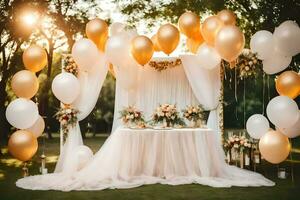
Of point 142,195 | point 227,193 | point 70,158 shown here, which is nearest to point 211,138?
point 227,193

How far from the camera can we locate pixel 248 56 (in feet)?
30.4

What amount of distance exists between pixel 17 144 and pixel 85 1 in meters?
7.45

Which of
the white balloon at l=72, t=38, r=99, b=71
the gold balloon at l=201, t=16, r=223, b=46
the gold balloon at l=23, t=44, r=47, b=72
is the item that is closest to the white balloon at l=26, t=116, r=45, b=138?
the gold balloon at l=23, t=44, r=47, b=72

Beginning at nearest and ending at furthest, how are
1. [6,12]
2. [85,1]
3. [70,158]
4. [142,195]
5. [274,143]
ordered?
[142,195]
[274,143]
[70,158]
[6,12]
[85,1]

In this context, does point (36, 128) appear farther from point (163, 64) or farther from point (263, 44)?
point (263, 44)

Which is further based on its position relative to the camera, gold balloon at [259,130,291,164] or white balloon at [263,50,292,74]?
white balloon at [263,50,292,74]

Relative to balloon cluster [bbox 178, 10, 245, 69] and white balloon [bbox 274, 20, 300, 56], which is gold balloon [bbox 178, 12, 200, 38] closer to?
balloon cluster [bbox 178, 10, 245, 69]

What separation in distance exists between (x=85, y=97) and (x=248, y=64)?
3552 mm

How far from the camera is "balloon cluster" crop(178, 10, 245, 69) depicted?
26.3 feet

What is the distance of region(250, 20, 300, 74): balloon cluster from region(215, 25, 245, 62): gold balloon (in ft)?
1.77

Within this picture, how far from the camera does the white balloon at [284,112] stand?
7520 millimetres

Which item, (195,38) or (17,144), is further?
(195,38)

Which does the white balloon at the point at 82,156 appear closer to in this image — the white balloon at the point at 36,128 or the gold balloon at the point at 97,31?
the white balloon at the point at 36,128

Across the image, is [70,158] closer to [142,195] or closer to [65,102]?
[65,102]
